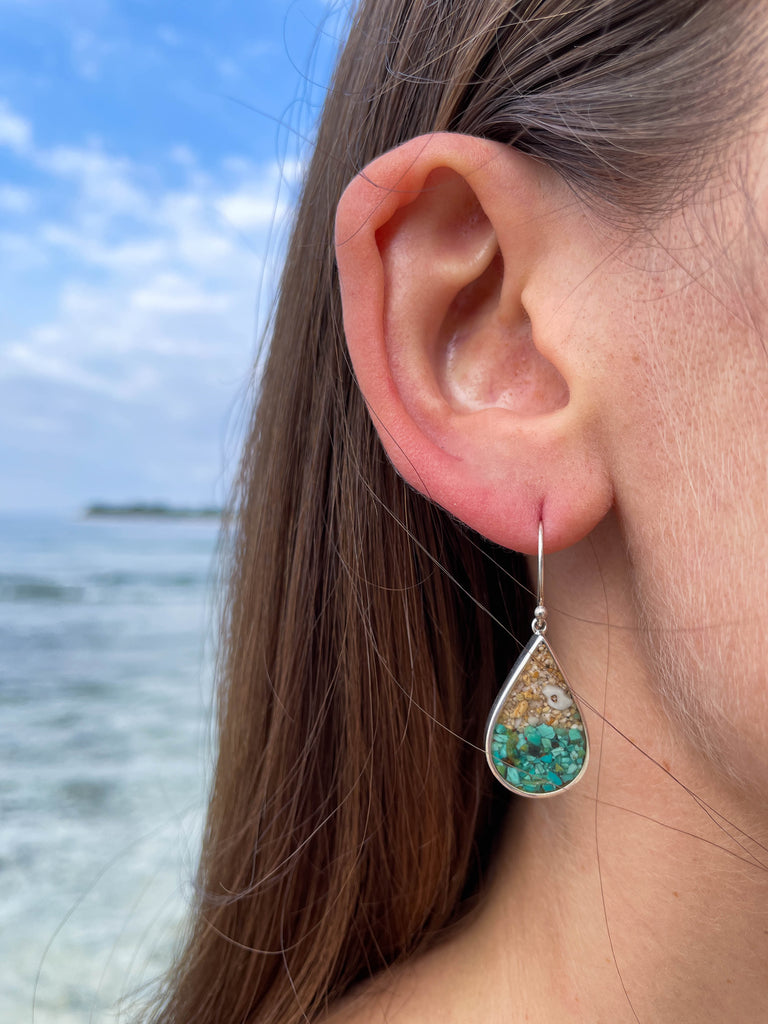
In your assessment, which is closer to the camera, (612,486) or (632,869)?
(612,486)

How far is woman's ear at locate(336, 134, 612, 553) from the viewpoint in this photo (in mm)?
753

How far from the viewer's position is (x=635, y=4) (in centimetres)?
72

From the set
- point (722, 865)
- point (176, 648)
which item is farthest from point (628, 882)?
point (176, 648)

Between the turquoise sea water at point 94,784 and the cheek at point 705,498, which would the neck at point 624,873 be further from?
the turquoise sea water at point 94,784

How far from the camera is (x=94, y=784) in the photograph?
7.56m

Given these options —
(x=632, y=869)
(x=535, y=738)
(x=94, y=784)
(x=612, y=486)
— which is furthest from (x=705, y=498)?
(x=94, y=784)

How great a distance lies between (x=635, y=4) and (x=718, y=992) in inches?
37.2

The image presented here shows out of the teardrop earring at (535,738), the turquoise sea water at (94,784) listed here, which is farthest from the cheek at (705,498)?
the turquoise sea water at (94,784)

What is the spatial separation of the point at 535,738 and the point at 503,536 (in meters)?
0.19

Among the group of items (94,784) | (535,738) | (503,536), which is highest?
(503,536)

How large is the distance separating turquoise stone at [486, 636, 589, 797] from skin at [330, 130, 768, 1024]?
0.28 feet

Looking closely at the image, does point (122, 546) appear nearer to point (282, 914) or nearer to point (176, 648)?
point (176, 648)

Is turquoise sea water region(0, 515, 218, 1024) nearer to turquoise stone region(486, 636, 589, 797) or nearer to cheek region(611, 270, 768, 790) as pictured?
turquoise stone region(486, 636, 589, 797)

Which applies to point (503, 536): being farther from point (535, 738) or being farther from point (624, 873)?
point (624, 873)
